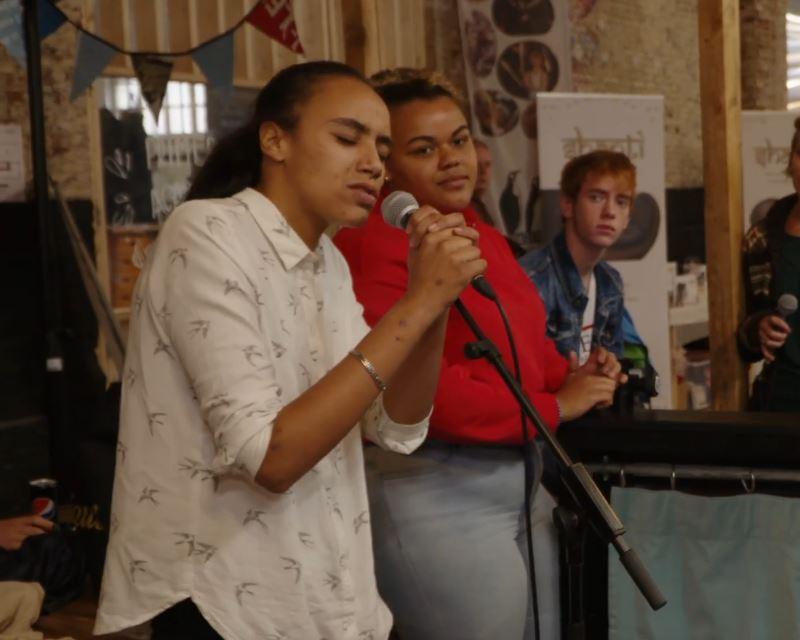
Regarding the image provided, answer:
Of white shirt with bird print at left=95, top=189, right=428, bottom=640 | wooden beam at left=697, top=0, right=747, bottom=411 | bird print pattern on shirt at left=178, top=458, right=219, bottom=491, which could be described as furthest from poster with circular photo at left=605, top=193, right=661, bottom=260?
bird print pattern on shirt at left=178, top=458, right=219, bottom=491

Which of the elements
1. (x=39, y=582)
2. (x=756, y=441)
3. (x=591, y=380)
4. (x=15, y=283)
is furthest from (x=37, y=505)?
(x=756, y=441)

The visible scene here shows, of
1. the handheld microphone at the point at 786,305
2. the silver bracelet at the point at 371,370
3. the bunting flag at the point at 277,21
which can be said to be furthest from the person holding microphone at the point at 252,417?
the bunting flag at the point at 277,21

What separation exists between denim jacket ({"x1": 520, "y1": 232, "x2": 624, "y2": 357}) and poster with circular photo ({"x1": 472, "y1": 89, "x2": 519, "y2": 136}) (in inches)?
66.9

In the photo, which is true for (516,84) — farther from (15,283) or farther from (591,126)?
(15,283)

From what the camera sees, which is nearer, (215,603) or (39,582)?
(215,603)

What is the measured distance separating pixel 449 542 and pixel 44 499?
214cm

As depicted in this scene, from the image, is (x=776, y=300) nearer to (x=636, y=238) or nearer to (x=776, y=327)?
(x=776, y=327)

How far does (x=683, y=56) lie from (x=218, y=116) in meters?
4.13

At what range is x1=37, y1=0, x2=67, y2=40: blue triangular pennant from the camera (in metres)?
3.75

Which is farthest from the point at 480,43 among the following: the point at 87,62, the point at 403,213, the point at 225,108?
the point at 403,213

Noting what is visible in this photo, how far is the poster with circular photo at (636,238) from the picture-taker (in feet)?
14.4

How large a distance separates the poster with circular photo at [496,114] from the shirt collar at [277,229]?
3.53 m

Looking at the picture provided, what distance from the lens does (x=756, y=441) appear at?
206cm

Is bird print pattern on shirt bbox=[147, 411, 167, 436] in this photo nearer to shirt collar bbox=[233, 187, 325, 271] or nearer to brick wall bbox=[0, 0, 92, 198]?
shirt collar bbox=[233, 187, 325, 271]
